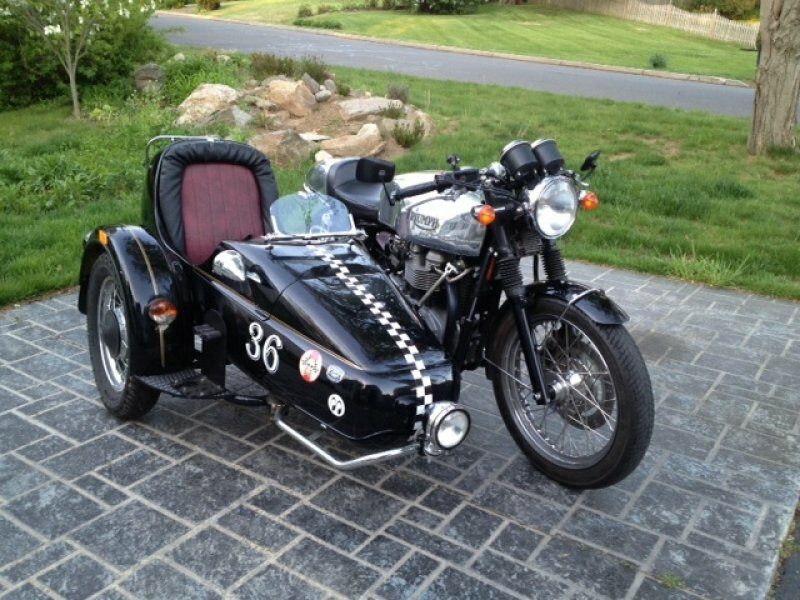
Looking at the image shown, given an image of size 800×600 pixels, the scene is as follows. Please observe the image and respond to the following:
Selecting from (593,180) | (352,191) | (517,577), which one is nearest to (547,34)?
(593,180)

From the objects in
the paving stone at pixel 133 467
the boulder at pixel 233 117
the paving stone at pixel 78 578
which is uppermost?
the boulder at pixel 233 117

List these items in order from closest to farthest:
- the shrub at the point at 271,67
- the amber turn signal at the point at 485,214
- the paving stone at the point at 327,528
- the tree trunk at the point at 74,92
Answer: the paving stone at the point at 327,528 < the amber turn signal at the point at 485,214 < the tree trunk at the point at 74,92 < the shrub at the point at 271,67

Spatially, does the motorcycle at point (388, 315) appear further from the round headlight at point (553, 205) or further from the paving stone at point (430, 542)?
the paving stone at point (430, 542)

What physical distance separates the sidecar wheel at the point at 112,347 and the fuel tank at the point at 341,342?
1.85 feet

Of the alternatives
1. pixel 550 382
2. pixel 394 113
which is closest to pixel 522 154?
pixel 550 382

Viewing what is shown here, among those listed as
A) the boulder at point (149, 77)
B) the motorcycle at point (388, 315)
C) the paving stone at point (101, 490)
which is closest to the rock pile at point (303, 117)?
the boulder at point (149, 77)

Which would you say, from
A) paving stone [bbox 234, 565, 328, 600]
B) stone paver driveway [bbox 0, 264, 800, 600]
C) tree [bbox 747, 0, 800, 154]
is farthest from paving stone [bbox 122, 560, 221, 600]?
tree [bbox 747, 0, 800, 154]

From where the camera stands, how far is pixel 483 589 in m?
2.92

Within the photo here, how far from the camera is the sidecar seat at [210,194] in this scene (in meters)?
4.18

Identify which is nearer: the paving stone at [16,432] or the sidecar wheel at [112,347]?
the paving stone at [16,432]

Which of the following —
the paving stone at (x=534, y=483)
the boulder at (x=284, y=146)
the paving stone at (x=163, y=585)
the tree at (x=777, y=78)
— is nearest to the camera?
the paving stone at (x=163, y=585)

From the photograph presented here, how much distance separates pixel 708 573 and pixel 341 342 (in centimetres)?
169

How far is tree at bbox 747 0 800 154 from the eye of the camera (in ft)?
31.3

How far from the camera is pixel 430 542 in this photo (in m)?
3.17
